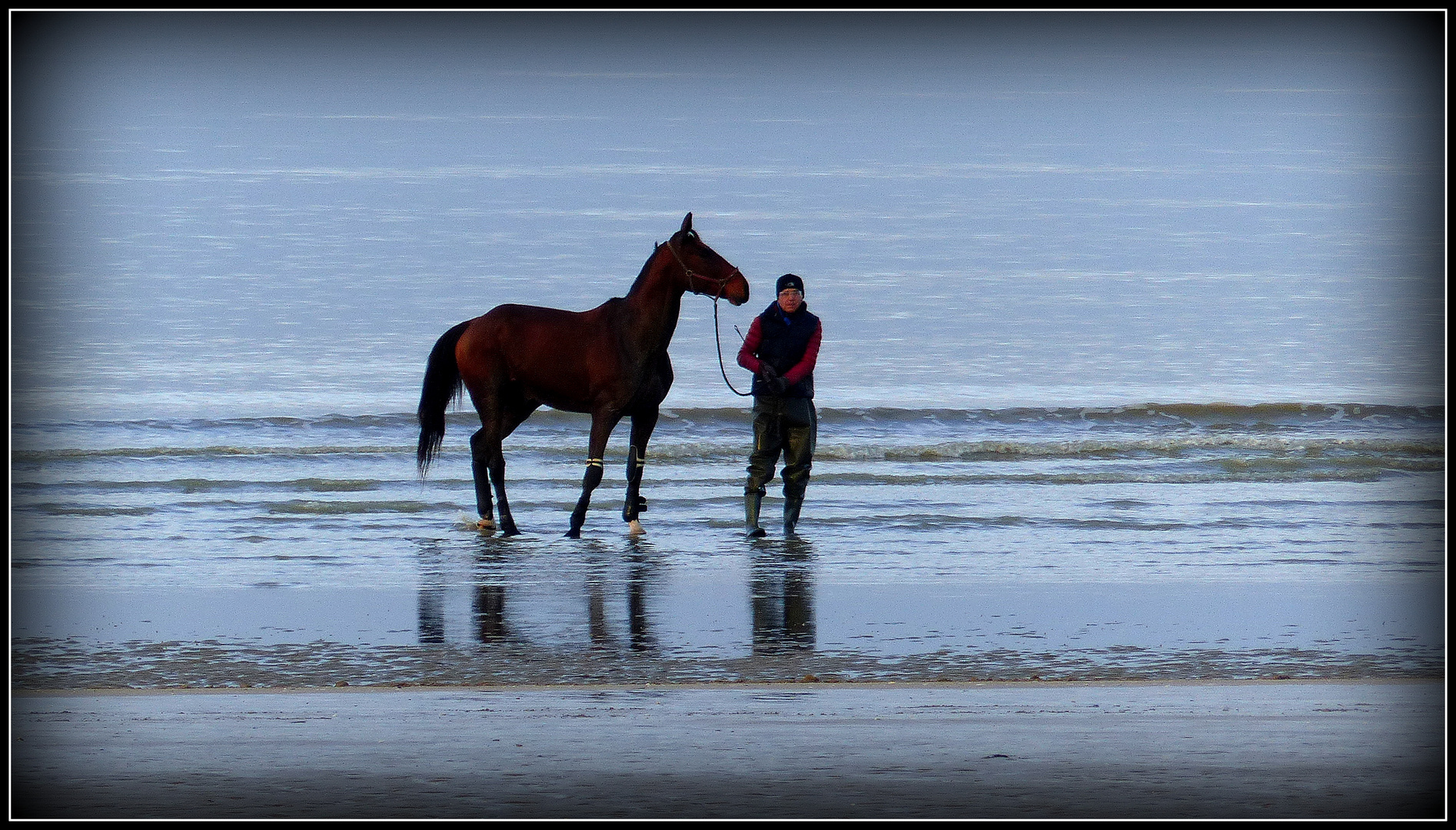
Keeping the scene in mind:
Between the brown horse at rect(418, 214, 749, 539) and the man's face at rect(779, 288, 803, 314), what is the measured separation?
0.26 meters

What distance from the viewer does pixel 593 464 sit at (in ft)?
38.9

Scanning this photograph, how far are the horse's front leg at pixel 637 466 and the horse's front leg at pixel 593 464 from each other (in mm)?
161

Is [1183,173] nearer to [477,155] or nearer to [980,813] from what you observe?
→ [477,155]

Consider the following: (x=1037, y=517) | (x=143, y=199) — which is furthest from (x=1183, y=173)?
(x=1037, y=517)

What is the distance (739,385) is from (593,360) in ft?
44.3

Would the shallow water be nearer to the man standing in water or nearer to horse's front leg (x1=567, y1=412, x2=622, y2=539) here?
horse's front leg (x1=567, y1=412, x2=622, y2=539)

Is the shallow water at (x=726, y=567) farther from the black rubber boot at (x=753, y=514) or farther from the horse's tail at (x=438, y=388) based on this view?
the horse's tail at (x=438, y=388)

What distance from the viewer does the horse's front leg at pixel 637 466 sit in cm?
1186

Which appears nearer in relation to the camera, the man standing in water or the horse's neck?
the man standing in water

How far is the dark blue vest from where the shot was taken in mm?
11586

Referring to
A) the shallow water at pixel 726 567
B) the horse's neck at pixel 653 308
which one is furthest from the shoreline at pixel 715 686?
the horse's neck at pixel 653 308

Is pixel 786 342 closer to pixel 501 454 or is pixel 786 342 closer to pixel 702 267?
pixel 702 267

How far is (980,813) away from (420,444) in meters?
8.02

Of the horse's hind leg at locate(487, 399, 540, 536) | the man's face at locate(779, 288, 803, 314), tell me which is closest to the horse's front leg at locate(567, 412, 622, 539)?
the horse's hind leg at locate(487, 399, 540, 536)
